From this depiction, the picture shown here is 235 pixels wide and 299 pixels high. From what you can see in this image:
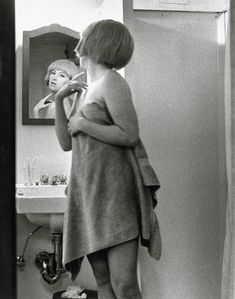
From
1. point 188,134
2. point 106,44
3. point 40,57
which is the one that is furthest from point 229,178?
point 40,57

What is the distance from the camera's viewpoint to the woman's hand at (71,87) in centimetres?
114

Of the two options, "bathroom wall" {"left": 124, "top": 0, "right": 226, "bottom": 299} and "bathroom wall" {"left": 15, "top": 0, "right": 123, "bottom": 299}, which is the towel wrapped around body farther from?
"bathroom wall" {"left": 124, "top": 0, "right": 226, "bottom": 299}

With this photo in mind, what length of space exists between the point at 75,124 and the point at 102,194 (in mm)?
194

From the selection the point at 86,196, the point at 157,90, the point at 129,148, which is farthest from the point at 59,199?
the point at 157,90

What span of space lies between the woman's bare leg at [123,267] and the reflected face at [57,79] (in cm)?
46

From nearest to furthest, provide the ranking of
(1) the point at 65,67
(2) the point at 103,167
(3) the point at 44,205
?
1. (2) the point at 103,167
2. (1) the point at 65,67
3. (3) the point at 44,205

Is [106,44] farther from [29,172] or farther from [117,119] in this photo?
[29,172]

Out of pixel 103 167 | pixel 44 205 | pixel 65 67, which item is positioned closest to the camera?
pixel 103 167

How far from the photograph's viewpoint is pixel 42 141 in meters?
1.24

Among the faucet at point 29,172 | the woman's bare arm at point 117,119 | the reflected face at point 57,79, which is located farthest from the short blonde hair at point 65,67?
the faucet at point 29,172

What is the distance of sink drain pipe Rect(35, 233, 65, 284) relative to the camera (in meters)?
1.18

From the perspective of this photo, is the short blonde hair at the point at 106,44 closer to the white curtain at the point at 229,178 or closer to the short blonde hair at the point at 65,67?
the short blonde hair at the point at 65,67

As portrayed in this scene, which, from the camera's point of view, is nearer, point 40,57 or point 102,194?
point 102,194

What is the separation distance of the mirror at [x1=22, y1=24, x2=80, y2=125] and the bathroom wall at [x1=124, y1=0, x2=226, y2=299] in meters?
0.24
